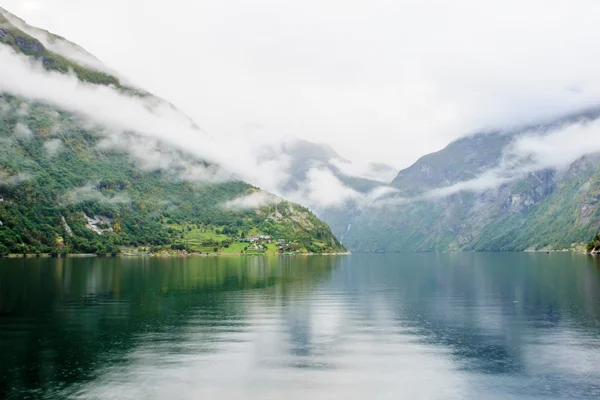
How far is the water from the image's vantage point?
3297cm

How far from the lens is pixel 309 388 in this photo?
1294 inches

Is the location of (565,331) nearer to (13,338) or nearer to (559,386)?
(559,386)

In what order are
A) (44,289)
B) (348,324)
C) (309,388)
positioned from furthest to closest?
(44,289) → (348,324) → (309,388)

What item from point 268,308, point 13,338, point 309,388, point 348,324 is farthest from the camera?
point 268,308

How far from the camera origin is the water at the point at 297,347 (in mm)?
32969

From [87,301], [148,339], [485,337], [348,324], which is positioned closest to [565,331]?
[485,337]

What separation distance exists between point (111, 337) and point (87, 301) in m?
28.3

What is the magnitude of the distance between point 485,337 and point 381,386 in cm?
2028

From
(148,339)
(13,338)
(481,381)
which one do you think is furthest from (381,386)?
(13,338)

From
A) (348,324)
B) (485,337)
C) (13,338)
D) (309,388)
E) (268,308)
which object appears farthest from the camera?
(268,308)

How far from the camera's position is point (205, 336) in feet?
162

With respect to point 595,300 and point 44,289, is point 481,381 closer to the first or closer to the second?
point 595,300

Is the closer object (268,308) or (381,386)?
(381,386)

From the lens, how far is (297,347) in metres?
45.2
